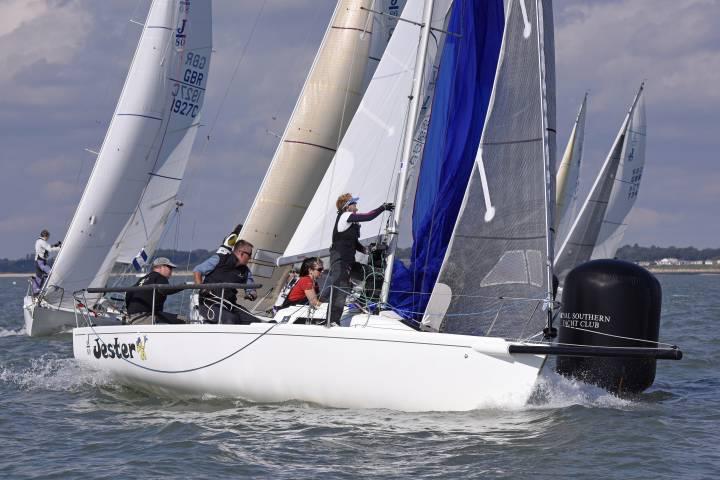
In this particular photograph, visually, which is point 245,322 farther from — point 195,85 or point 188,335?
point 195,85

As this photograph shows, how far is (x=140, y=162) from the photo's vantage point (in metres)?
21.7

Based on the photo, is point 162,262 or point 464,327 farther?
A: point 162,262

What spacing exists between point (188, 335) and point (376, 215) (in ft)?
7.36

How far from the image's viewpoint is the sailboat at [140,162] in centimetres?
2116

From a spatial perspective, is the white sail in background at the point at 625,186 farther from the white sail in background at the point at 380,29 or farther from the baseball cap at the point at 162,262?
the baseball cap at the point at 162,262

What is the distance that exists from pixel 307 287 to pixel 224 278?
1146 millimetres

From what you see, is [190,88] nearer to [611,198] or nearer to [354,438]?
[611,198]

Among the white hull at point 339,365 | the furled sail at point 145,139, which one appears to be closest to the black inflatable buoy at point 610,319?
the white hull at point 339,365

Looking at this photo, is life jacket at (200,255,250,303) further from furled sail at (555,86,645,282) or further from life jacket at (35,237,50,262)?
furled sail at (555,86,645,282)

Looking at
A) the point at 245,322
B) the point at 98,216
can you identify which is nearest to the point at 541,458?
the point at 245,322

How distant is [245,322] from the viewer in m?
11.6

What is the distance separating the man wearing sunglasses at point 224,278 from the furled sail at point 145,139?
952cm

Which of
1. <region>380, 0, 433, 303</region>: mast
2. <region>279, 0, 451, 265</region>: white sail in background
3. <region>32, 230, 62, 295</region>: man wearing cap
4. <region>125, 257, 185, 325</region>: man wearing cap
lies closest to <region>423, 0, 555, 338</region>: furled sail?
<region>380, 0, 433, 303</region>: mast

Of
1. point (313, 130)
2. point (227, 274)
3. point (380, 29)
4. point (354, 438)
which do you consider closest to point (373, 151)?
point (227, 274)
